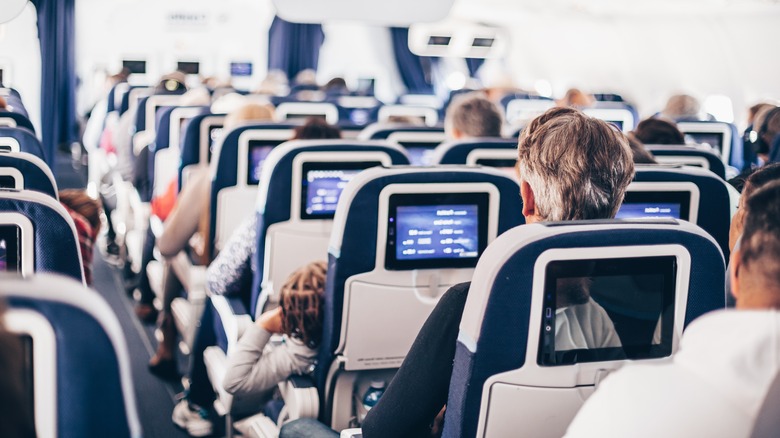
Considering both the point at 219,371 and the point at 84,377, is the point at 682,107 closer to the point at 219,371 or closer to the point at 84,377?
the point at 219,371

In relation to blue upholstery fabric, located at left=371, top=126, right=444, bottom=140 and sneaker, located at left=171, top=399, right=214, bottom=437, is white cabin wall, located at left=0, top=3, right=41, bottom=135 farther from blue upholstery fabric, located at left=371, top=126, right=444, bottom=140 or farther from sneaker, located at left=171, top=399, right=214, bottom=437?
sneaker, located at left=171, top=399, right=214, bottom=437

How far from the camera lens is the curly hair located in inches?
111

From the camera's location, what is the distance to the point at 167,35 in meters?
15.9

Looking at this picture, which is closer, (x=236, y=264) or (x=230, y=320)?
(x=230, y=320)

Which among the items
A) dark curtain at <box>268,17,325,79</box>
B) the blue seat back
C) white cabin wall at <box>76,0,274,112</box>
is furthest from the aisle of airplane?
dark curtain at <box>268,17,325,79</box>

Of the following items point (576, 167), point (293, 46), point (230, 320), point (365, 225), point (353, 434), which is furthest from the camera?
point (293, 46)

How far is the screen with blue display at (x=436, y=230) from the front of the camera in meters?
2.69

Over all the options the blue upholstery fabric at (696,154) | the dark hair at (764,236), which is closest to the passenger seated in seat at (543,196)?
the dark hair at (764,236)

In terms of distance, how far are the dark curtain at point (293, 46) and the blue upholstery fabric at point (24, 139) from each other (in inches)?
510

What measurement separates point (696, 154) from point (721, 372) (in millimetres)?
2822

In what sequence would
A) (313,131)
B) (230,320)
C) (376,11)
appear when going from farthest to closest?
(313,131) < (230,320) < (376,11)

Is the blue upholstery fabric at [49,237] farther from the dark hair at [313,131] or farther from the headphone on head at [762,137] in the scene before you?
the headphone on head at [762,137]

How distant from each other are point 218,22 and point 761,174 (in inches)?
582

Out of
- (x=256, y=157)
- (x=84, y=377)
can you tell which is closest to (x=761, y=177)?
(x=84, y=377)
